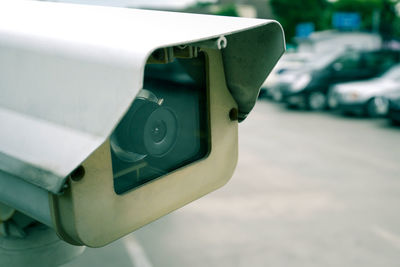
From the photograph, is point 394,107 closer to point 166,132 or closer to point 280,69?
point 280,69

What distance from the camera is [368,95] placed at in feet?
35.3

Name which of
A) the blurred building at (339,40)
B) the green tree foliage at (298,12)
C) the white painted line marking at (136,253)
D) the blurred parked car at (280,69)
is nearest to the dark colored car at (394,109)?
the blurred parked car at (280,69)

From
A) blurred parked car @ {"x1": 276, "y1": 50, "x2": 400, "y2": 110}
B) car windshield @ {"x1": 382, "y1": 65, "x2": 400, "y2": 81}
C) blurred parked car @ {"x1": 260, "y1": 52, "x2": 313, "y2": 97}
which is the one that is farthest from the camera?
blurred parked car @ {"x1": 260, "y1": 52, "x2": 313, "y2": 97}

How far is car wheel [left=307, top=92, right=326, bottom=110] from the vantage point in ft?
40.0

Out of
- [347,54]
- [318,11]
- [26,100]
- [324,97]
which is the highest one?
[26,100]

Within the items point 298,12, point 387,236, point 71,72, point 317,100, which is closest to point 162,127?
point 71,72

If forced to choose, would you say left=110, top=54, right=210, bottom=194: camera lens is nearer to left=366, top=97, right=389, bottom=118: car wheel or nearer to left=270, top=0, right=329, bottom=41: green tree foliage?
left=366, top=97, right=389, bottom=118: car wheel

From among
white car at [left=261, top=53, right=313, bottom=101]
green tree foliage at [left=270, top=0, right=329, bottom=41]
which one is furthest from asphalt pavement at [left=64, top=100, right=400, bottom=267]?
green tree foliage at [left=270, top=0, right=329, bottom=41]

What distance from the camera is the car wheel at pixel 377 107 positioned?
10711mm

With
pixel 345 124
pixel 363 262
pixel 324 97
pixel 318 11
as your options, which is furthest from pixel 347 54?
pixel 318 11

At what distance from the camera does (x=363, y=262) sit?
4.38 meters

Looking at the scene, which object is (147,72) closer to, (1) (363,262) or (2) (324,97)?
(1) (363,262)

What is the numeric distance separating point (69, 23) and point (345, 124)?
394 inches

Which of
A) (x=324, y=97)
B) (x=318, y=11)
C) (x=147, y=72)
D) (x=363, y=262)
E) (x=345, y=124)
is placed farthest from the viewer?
(x=318, y=11)
